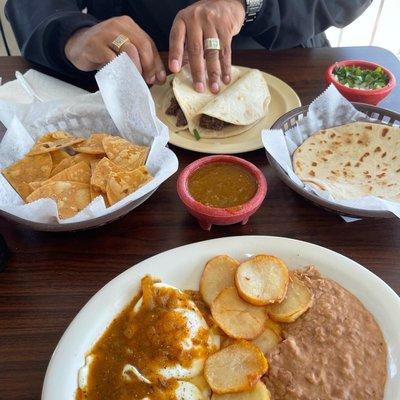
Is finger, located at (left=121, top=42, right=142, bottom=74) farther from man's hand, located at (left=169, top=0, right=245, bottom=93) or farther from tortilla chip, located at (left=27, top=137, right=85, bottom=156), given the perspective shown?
tortilla chip, located at (left=27, top=137, right=85, bottom=156)

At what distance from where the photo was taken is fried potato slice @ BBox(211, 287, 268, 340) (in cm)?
100

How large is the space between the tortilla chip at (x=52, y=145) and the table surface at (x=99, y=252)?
0.25 meters

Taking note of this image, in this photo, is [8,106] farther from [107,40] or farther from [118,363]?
[118,363]

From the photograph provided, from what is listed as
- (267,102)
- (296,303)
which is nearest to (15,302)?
(296,303)

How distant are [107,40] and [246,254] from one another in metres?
1.12

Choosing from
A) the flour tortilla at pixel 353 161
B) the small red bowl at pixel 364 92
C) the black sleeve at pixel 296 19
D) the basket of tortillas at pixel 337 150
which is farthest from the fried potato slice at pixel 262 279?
the black sleeve at pixel 296 19

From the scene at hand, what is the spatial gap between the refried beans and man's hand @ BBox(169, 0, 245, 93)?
1.07 m

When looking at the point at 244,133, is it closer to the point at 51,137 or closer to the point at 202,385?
the point at 51,137

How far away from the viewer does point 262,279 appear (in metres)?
1.07

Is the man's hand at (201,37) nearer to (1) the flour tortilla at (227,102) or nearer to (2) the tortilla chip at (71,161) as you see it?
(1) the flour tortilla at (227,102)

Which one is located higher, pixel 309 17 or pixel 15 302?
pixel 309 17

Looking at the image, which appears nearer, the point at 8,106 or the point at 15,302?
the point at 15,302

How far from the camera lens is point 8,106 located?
1.55 m

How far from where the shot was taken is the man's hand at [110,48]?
1.77 metres
